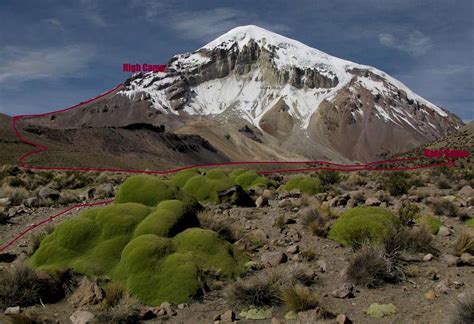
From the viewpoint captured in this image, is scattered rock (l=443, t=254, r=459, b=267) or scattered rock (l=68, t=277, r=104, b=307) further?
scattered rock (l=443, t=254, r=459, b=267)

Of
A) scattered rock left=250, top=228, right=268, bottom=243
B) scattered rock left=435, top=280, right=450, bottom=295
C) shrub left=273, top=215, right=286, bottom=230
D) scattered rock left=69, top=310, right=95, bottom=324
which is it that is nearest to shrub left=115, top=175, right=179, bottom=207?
scattered rock left=250, top=228, right=268, bottom=243

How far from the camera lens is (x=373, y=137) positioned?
176m

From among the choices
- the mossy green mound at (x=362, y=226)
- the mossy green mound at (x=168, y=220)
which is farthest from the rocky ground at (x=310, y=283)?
the mossy green mound at (x=168, y=220)

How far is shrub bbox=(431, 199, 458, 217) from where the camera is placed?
43.3 ft

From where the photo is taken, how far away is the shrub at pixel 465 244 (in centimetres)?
933

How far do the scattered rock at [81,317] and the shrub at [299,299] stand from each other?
302 cm

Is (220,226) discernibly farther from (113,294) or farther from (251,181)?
(251,181)

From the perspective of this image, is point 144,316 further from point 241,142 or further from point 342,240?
point 241,142

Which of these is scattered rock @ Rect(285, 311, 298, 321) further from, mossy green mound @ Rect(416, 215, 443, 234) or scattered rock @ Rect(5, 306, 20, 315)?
mossy green mound @ Rect(416, 215, 443, 234)

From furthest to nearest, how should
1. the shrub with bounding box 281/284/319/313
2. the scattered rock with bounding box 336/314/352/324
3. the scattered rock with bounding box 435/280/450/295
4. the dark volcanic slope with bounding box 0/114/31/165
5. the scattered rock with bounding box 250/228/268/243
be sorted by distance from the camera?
the dark volcanic slope with bounding box 0/114/31/165
the scattered rock with bounding box 250/228/268/243
the scattered rock with bounding box 435/280/450/295
the shrub with bounding box 281/284/319/313
the scattered rock with bounding box 336/314/352/324

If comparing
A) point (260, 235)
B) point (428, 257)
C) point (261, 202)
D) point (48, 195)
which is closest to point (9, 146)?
point (48, 195)

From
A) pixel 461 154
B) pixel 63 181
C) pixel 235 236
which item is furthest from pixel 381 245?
pixel 461 154

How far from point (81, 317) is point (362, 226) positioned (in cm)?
633

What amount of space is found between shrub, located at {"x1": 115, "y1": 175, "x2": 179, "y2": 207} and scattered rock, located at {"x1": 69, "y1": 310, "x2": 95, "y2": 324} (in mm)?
4858
